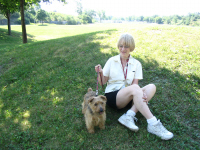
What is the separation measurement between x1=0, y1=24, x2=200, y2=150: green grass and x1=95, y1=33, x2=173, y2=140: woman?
0.24 metres

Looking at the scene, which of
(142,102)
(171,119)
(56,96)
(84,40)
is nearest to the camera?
(142,102)

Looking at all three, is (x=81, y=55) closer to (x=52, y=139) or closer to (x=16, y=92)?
(x=16, y=92)

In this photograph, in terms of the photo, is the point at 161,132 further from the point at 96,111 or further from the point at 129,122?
the point at 96,111

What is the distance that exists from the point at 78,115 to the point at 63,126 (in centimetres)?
49

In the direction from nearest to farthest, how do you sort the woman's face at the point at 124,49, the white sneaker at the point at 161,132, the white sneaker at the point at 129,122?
the white sneaker at the point at 161,132 → the white sneaker at the point at 129,122 → the woman's face at the point at 124,49

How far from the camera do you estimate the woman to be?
8.87 ft

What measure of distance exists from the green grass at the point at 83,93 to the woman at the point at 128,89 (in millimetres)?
240

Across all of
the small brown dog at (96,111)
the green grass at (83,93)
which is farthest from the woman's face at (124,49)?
the green grass at (83,93)

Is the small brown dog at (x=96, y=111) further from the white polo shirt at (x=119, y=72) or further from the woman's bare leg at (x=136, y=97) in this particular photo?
the white polo shirt at (x=119, y=72)

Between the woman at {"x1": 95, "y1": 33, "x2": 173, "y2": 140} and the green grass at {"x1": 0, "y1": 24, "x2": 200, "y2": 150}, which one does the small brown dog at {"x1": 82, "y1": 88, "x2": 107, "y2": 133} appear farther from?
the woman at {"x1": 95, "y1": 33, "x2": 173, "y2": 140}

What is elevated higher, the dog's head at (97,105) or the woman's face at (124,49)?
the woman's face at (124,49)

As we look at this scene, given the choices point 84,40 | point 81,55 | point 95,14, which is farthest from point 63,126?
point 95,14

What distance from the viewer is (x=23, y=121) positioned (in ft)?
11.9

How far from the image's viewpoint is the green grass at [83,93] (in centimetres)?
289
